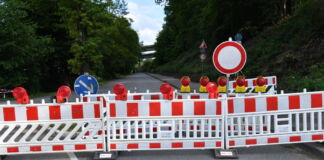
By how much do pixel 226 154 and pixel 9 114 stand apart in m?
3.95

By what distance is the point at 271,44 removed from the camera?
17.0 meters

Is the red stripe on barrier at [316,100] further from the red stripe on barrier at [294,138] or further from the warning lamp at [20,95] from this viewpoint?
the warning lamp at [20,95]

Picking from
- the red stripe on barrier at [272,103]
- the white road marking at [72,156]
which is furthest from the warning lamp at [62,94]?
the red stripe on barrier at [272,103]

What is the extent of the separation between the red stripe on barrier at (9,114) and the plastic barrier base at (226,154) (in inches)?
147

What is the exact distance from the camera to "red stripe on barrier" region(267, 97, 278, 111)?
4.65 m

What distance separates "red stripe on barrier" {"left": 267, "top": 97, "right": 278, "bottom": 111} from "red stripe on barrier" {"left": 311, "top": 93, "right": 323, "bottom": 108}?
687 millimetres

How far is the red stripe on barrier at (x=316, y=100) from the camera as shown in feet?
15.4

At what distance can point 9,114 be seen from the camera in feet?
15.1

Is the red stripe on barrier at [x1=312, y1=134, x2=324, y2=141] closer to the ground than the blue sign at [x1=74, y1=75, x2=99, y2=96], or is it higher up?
closer to the ground

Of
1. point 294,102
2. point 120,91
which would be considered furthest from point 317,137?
point 120,91

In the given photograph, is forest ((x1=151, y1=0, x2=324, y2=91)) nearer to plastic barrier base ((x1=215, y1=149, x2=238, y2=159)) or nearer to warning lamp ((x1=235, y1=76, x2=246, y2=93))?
warning lamp ((x1=235, y1=76, x2=246, y2=93))

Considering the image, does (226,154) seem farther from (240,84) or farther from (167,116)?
(240,84)

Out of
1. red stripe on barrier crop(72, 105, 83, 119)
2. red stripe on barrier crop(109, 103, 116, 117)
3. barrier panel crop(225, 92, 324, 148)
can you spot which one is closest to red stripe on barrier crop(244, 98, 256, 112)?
barrier panel crop(225, 92, 324, 148)

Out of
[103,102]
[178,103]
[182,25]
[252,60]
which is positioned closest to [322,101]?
[178,103]
